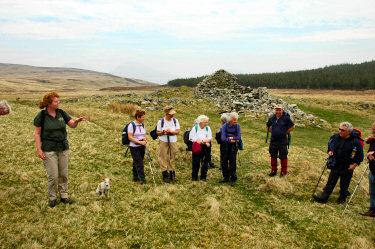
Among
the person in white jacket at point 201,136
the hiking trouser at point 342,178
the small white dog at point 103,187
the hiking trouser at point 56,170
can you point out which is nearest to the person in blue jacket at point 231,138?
the person in white jacket at point 201,136

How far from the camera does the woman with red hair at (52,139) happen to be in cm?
591

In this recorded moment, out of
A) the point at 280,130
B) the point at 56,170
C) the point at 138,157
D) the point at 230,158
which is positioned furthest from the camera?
the point at 280,130

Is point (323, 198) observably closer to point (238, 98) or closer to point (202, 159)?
point (202, 159)

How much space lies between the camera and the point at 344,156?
7.18 meters

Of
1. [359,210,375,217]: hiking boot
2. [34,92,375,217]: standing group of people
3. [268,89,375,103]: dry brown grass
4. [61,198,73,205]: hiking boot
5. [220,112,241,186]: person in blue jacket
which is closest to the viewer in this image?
[34,92,375,217]: standing group of people

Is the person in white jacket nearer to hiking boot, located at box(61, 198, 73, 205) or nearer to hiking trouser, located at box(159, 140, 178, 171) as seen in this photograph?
hiking trouser, located at box(159, 140, 178, 171)

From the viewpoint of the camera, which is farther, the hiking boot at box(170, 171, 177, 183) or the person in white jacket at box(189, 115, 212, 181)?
the hiking boot at box(170, 171, 177, 183)

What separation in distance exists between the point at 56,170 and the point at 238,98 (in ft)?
100.0

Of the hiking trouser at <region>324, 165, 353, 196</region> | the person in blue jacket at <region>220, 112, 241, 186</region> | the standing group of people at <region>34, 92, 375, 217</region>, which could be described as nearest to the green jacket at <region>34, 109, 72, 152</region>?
the standing group of people at <region>34, 92, 375, 217</region>

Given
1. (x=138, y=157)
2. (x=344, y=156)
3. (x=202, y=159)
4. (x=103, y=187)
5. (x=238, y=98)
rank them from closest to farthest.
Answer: (x=344, y=156), (x=103, y=187), (x=138, y=157), (x=202, y=159), (x=238, y=98)

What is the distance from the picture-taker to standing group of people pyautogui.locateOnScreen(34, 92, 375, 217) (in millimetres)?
6051

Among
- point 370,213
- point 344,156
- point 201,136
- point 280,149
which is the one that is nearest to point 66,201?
point 201,136

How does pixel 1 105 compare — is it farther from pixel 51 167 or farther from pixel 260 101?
pixel 260 101

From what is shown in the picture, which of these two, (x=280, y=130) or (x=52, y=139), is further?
(x=280, y=130)
